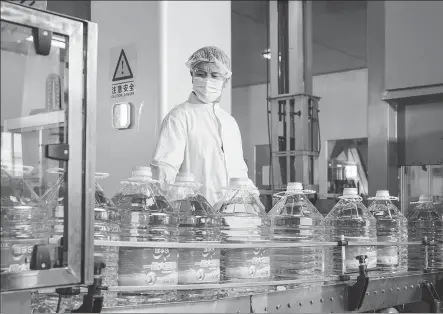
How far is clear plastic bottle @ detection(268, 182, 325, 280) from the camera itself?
1.91 meters

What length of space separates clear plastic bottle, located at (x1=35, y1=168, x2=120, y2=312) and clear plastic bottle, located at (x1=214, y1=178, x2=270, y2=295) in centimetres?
31

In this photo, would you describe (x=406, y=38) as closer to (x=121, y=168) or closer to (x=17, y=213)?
(x=121, y=168)

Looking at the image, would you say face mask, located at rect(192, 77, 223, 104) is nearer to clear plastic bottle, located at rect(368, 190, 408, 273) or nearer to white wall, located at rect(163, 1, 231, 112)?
white wall, located at rect(163, 1, 231, 112)

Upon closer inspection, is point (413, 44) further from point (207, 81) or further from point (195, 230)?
point (195, 230)

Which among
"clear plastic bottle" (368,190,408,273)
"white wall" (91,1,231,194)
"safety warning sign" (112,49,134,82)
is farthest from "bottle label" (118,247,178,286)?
"safety warning sign" (112,49,134,82)

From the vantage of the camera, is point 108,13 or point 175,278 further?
point 108,13

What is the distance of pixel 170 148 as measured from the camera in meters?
3.02

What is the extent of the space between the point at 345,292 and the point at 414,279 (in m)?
0.47

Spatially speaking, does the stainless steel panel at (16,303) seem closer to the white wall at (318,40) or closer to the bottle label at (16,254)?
the bottle label at (16,254)

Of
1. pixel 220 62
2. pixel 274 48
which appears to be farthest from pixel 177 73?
pixel 274 48

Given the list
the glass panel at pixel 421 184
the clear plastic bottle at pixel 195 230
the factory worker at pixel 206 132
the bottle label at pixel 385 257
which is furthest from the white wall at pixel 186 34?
the clear plastic bottle at pixel 195 230

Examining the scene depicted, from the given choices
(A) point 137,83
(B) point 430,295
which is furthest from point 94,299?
(A) point 137,83

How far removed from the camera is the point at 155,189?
167 centimetres

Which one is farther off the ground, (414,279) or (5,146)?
(5,146)
